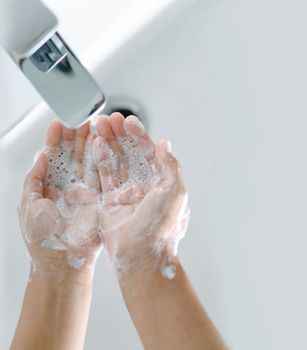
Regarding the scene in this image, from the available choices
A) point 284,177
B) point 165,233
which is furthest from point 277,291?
point 165,233

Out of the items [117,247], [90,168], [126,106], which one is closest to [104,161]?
[90,168]

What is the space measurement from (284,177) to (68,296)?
1.52ft

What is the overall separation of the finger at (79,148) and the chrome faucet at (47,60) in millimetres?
245

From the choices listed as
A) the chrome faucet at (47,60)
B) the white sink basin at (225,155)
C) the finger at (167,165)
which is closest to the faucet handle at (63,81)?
the chrome faucet at (47,60)

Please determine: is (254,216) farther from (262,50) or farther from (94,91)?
(94,91)

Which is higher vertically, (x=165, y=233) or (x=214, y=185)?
(x=165, y=233)

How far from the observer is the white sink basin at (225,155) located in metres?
1.06

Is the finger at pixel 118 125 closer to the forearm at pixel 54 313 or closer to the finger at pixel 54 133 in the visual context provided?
the finger at pixel 54 133

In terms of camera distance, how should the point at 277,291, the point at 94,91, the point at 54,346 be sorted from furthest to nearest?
the point at 277,291 < the point at 54,346 < the point at 94,91

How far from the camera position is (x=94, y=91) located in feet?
2.09

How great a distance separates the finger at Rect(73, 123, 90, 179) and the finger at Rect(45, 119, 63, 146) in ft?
0.09

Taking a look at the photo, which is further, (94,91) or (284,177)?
(284,177)

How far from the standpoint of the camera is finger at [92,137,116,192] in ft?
2.93

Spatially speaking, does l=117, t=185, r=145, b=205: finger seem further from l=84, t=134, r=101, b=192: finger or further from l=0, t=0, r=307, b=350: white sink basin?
l=0, t=0, r=307, b=350: white sink basin
